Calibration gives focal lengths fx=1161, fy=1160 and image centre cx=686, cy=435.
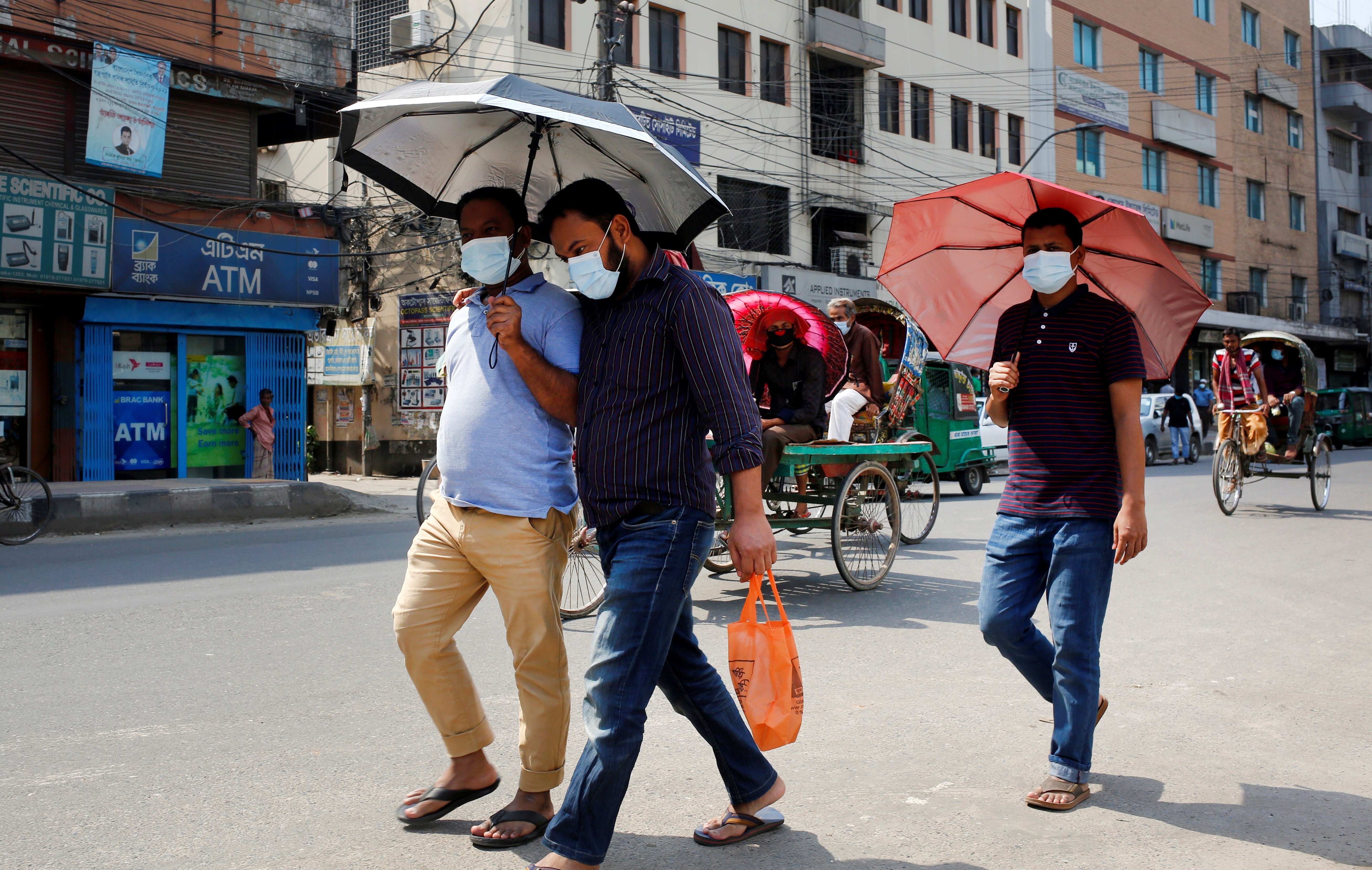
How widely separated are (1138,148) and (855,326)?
37.3 meters

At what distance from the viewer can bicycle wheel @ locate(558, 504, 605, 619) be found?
6.88 m

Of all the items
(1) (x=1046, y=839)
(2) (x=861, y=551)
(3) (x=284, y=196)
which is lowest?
(1) (x=1046, y=839)

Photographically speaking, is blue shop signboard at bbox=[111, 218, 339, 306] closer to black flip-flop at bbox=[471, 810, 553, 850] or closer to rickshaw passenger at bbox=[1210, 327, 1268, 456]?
rickshaw passenger at bbox=[1210, 327, 1268, 456]

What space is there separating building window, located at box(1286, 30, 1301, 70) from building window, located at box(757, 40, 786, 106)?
3603cm

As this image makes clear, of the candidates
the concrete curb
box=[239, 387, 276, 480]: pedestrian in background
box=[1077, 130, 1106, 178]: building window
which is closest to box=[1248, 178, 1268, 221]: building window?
box=[1077, 130, 1106, 178]: building window

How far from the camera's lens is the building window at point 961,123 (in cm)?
3516

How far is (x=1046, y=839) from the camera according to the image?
3.54 meters

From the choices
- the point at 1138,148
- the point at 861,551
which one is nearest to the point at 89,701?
the point at 861,551

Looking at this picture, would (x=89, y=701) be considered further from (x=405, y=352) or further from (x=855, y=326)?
(x=405, y=352)

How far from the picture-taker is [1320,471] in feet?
45.8

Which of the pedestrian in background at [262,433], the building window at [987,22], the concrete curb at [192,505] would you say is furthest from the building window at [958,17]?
the concrete curb at [192,505]

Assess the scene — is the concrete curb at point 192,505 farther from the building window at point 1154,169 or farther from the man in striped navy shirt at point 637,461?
the building window at point 1154,169

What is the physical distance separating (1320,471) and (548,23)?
17.1 metres

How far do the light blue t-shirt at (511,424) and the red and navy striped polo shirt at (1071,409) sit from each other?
1594mm
